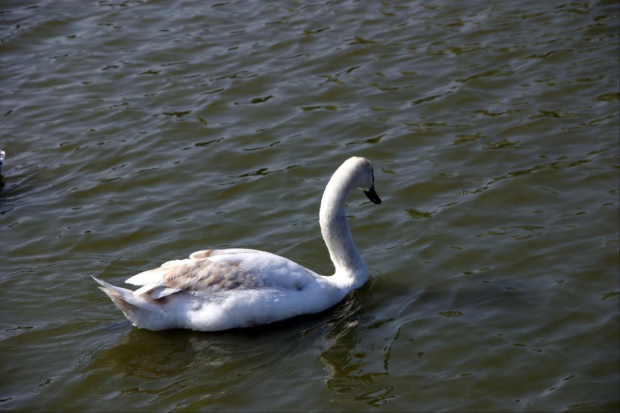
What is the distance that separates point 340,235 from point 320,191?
5.63 ft

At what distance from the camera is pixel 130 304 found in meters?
6.98

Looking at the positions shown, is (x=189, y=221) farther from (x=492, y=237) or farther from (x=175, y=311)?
(x=492, y=237)

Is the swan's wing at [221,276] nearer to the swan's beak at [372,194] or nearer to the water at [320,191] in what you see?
the water at [320,191]

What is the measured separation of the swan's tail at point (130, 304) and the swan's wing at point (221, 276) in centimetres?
8

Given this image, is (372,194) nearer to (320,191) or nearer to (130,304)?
(320,191)

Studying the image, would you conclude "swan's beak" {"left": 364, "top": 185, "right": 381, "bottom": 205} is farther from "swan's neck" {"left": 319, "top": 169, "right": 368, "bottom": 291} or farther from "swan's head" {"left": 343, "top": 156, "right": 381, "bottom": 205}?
"swan's neck" {"left": 319, "top": 169, "right": 368, "bottom": 291}

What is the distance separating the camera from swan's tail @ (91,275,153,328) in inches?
272

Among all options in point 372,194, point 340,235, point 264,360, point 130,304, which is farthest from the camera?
point 372,194

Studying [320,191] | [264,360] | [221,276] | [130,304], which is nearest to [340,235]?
[221,276]

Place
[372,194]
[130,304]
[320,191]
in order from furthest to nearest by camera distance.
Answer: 1. [320,191]
2. [372,194]
3. [130,304]

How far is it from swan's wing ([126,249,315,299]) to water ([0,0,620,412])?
39 cm

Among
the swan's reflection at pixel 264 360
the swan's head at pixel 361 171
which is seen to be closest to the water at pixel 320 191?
the swan's reflection at pixel 264 360

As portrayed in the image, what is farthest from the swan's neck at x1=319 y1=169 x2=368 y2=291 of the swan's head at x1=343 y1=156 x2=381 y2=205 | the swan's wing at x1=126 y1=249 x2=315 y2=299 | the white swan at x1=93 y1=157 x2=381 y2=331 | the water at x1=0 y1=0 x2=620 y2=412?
the swan's wing at x1=126 y1=249 x2=315 y2=299

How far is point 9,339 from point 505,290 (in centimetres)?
406
